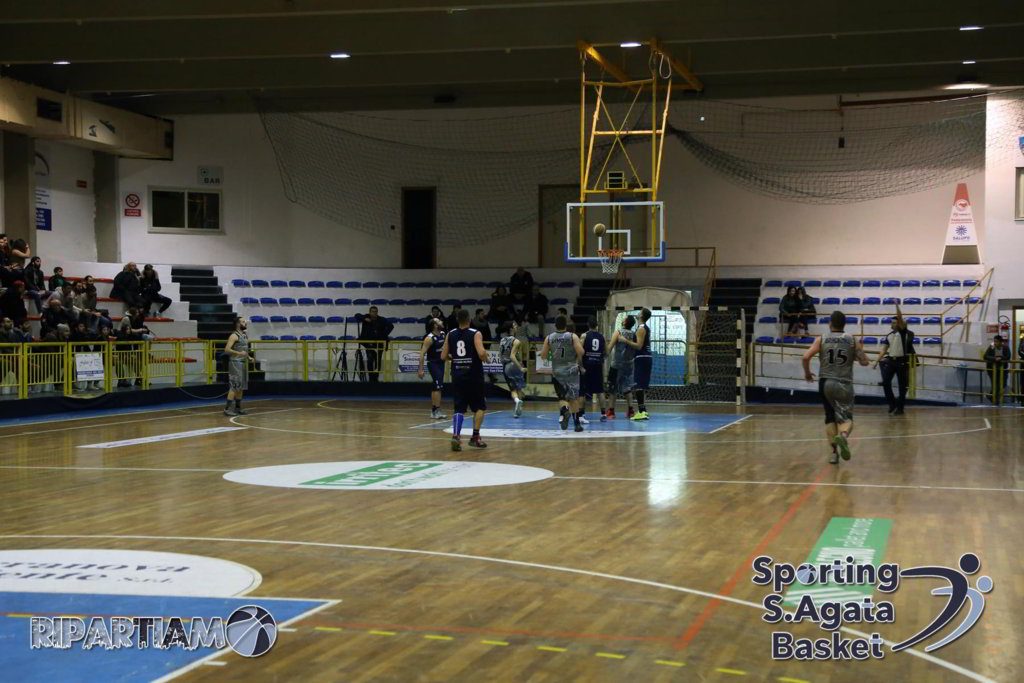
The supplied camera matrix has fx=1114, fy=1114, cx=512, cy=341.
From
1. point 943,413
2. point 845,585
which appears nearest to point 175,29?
point 943,413

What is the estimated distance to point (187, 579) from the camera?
710 cm

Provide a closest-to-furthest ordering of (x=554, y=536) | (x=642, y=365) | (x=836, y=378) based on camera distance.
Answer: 1. (x=554, y=536)
2. (x=836, y=378)
3. (x=642, y=365)

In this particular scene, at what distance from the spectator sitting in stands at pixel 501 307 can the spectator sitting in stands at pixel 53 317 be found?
1039 centimetres

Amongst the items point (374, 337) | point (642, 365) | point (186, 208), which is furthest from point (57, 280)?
point (642, 365)

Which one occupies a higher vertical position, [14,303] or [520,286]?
[520,286]

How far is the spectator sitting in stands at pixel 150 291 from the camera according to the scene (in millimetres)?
28719

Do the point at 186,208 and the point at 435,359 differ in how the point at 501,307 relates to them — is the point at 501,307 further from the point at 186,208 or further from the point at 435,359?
the point at 186,208

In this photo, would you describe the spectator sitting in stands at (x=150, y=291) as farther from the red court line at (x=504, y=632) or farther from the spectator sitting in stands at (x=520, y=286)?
the red court line at (x=504, y=632)

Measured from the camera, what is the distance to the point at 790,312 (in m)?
28.4

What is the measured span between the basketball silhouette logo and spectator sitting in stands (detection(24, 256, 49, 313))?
20057mm

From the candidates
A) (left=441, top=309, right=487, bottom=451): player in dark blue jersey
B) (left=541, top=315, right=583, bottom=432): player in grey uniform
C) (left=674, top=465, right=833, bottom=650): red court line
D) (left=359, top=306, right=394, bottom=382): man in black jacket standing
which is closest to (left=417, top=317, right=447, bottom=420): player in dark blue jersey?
(left=541, top=315, right=583, bottom=432): player in grey uniform

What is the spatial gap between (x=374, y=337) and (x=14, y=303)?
28.6 ft

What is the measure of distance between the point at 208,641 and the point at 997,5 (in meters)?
21.1

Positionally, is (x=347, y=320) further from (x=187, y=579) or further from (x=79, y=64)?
(x=187, y=579)
